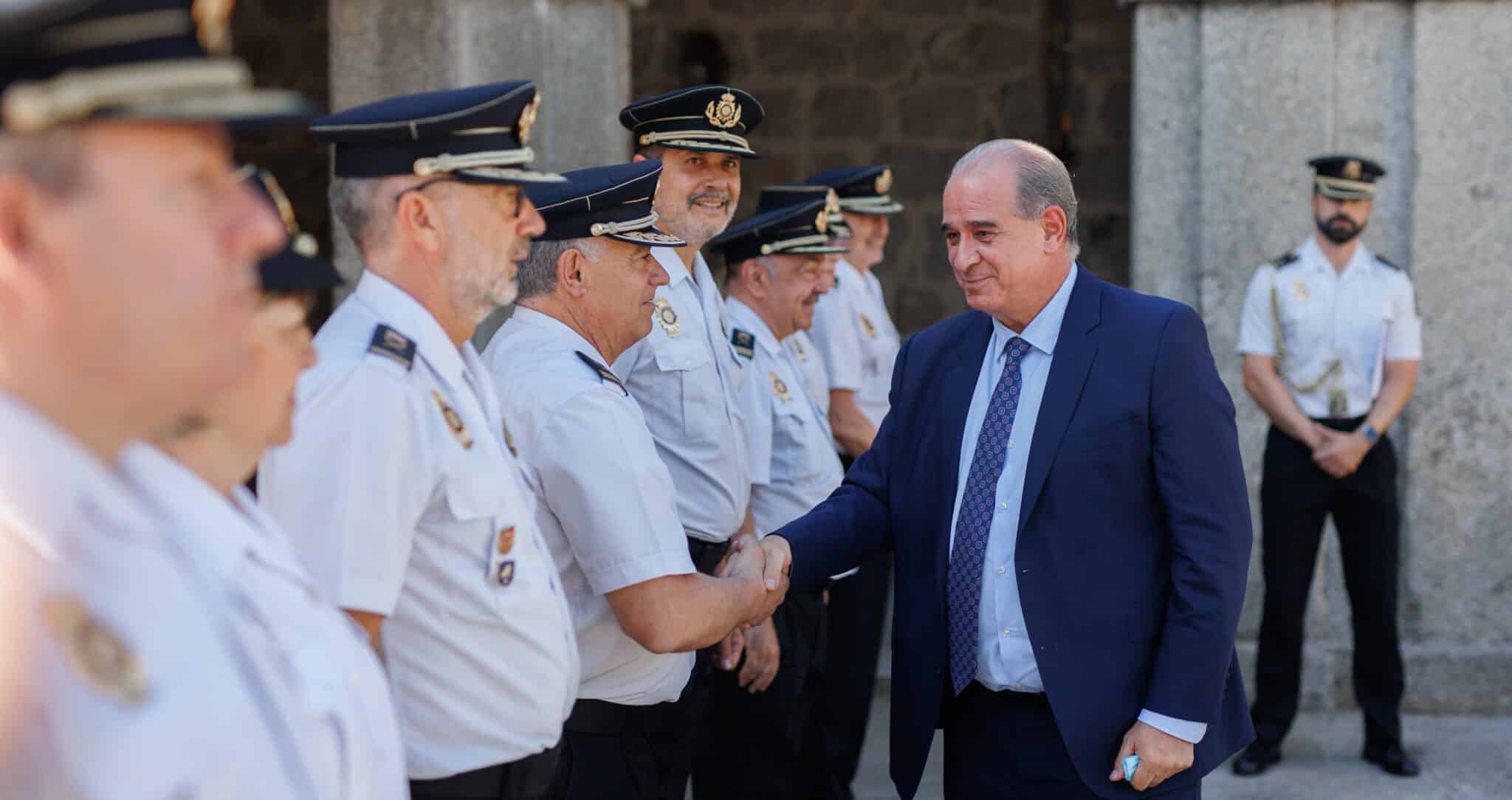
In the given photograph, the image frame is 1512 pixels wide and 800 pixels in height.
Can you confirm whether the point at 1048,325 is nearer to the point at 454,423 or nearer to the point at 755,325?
the point at 454,423

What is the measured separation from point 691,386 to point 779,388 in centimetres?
76

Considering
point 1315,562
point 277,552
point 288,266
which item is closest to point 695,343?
point 288,266

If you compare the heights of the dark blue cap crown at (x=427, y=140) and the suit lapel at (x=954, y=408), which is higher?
the dark blue cap crown at (x=427, y=140)

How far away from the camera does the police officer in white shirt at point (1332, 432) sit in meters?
5.24

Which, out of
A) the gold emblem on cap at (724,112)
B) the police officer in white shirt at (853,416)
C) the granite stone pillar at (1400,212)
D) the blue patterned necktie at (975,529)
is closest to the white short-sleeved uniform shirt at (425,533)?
the blue patterned necktie at (975,529)

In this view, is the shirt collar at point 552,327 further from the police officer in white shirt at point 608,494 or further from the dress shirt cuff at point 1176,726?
the dress shirt cuff at point 1176,726

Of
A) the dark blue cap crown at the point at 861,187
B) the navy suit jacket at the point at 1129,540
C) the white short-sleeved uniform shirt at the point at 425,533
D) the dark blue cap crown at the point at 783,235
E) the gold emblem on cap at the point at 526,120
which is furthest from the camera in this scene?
the dark blue cap crown at the point at 861,187

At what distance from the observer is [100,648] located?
1099 mm

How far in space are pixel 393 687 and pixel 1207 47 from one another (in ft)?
14.4

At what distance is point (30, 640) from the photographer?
3.50 ft

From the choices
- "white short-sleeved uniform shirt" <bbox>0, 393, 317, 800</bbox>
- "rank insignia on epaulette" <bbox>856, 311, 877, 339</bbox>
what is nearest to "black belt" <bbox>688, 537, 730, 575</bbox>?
"rank insignia on epaulette" <bbox>856, 311, 877, 339</bbox>

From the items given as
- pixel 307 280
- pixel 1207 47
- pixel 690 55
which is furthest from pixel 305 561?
pixel 690 55

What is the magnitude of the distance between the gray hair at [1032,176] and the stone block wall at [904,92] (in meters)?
5.27

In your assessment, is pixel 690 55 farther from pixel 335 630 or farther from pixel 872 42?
pixel 335 630
